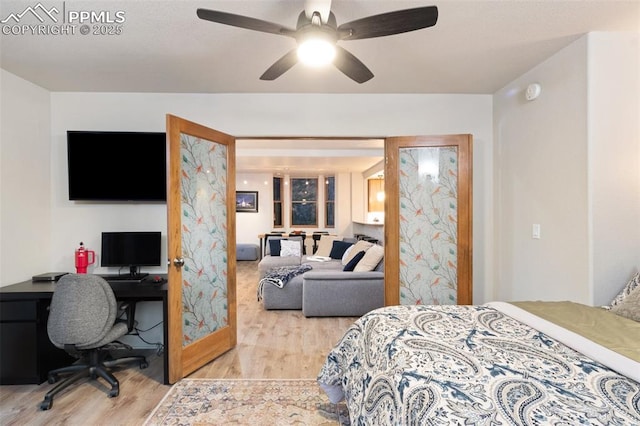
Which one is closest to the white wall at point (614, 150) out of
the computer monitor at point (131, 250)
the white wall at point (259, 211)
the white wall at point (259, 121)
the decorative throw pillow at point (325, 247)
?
the white wall at point (259, 121)

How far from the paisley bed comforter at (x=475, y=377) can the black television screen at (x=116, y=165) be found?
250 cm

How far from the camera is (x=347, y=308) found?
161 inches

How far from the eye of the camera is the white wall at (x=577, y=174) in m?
2.14

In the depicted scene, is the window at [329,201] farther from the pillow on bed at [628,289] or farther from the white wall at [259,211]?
the pillow on bed at [628,289]

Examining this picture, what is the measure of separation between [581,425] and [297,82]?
289cm

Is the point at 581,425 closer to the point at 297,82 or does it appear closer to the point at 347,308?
the point at 297,82

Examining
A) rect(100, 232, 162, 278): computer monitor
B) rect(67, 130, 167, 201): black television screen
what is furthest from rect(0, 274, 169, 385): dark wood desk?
rect(67, 130, 167, 201): black television screen

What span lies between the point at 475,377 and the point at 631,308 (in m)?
1.24

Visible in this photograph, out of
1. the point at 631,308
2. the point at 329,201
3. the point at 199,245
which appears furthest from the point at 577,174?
the point at 329,201

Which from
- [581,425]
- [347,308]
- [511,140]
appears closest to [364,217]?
[347,308]

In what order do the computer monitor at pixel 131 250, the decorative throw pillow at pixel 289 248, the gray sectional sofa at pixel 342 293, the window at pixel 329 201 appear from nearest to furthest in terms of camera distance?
the computer monitor at pixel 131 250 → the gray sectional sofa at pixel 342 293 → the decorative throw pillow at pixel 289 248 → the window at pixel 329 201

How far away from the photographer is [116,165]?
305 centimetres

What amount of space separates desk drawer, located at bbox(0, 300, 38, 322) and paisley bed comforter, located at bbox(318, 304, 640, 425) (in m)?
2.53

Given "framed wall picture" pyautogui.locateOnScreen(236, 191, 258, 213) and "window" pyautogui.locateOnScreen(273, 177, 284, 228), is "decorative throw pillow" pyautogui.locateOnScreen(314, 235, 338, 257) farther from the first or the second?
"framed wall picture" pyautogui.locateOnScreen(236, 191, 258, 213)
